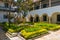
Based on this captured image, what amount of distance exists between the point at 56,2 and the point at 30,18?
37.1 ft

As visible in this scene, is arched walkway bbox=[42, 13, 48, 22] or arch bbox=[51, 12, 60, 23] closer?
arch bbox=[51, 12, 60, 23]

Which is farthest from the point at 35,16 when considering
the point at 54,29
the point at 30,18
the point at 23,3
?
the point at 54,29

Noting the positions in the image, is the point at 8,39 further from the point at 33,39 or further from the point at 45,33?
the point at 45,33

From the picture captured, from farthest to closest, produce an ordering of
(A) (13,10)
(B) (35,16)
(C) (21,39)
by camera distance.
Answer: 1. (A) (13,10)
2. (B) (35,16)
3. (C) (21,39)

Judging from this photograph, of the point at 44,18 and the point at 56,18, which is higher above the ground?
the point at 56,18

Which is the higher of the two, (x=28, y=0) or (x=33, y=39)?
(x=28, y=0)

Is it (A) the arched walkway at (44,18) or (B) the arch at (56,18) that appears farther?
(A) the arched walkway at (44,18)

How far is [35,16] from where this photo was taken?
3641 cm

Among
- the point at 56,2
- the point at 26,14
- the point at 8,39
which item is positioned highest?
the point at 56,2

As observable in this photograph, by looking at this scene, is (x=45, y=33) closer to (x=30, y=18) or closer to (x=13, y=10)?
(x=30, y=18)

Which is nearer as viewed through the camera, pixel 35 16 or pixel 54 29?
pixel 54 29

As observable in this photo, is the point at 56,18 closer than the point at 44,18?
Yes

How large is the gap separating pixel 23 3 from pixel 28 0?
1828 millimetres

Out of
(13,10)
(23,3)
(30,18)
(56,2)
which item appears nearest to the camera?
(56,2)
